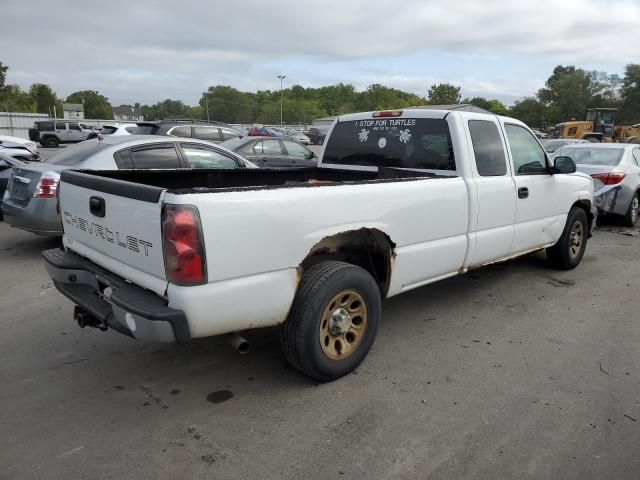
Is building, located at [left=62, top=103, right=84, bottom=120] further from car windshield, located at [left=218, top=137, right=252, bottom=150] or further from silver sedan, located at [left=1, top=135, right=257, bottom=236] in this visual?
silver sedan, located at [left=1, top=135, right=257, bottom=236]

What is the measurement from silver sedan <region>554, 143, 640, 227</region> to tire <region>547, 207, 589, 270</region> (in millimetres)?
3224

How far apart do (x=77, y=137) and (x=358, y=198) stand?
35.3 metres

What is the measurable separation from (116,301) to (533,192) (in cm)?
417

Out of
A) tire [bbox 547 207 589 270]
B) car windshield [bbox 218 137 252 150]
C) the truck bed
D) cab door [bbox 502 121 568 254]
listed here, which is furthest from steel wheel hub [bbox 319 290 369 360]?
car windshield [bbox 218 137 252 150]

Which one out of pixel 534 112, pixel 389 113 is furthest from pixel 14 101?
pixel 534 112

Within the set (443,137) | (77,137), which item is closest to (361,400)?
(443,137)

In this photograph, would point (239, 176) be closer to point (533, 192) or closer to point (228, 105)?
point (533, 192)

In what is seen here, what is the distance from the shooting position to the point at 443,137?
444 centimetres

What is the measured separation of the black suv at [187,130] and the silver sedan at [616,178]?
336 inches

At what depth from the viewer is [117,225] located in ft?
9.91

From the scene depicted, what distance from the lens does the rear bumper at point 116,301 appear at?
8.57 feet

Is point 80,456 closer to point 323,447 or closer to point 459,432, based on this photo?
point 323,447

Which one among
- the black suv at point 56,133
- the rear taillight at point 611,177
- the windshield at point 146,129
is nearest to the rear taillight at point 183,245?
the rear taillight at point 611,177

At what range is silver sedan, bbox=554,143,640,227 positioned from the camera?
8.96 metres
